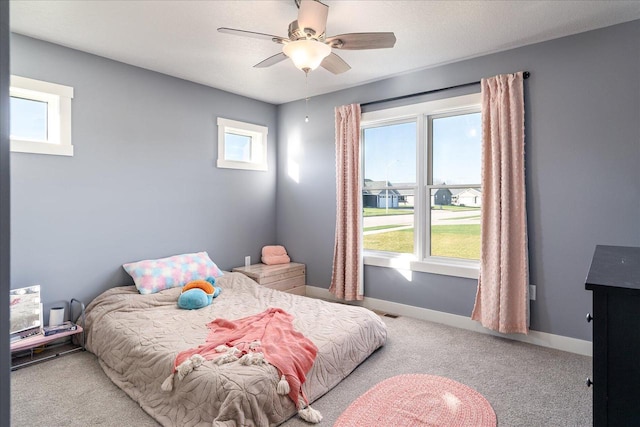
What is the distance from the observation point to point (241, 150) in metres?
4.83

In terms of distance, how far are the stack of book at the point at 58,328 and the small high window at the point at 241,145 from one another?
2.26m

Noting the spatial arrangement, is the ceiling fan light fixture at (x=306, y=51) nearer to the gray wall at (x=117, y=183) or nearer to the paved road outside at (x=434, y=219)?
the gray wall at (x=117, y=183)

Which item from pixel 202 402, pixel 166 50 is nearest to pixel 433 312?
pixel 202 402

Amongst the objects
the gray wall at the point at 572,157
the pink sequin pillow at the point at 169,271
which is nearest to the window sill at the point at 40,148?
the pink sequin pillow at the point at 169,271

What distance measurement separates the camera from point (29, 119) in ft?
9.99

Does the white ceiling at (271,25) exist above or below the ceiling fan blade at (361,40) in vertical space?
above

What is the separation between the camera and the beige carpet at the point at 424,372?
2.14 m

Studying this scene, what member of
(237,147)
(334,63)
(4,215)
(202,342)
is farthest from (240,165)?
(4,215)

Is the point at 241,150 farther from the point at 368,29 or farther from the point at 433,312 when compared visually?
the point at 433,312

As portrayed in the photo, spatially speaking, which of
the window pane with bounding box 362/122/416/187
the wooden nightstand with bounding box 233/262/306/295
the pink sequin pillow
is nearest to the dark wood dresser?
the window pane with bounding box 362/122/416/187

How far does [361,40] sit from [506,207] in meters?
1.99

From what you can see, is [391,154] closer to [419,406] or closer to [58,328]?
[419,406]

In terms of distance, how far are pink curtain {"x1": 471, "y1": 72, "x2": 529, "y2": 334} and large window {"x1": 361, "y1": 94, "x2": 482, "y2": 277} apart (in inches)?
9.7

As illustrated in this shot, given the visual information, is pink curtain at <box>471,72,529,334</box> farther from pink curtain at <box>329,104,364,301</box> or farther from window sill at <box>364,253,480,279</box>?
pink curtain at <box>329,104,364,301</box>
